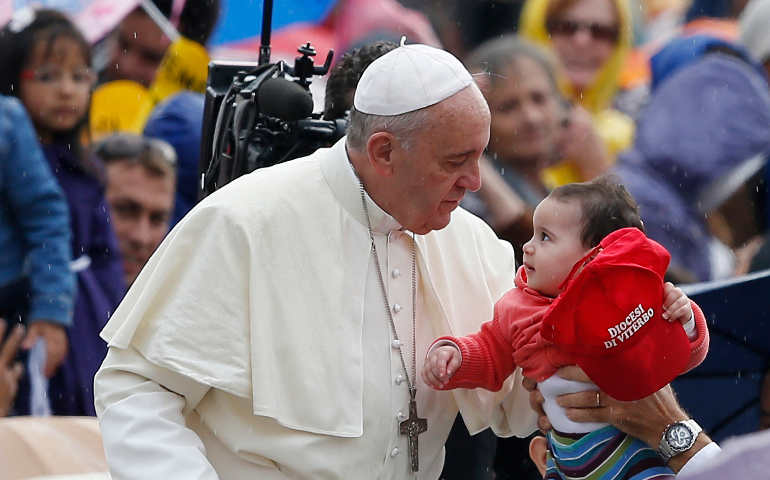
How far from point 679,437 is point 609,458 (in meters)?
0.19

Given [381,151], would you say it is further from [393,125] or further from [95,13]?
[95,13]

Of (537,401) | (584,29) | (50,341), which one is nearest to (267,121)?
(537,401)

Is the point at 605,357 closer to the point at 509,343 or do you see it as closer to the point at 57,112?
the point at 509,343

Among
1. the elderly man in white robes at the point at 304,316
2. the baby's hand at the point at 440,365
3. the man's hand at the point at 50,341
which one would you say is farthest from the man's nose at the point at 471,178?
the man's hand at the point at 50,341

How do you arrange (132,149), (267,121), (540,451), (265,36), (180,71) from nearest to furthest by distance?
(540,451) → (267,121) → (265,36) → (132,149) → (180,71)

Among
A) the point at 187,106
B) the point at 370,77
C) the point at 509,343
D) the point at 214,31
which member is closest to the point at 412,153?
the point at 370,77

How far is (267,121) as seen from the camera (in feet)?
14.3

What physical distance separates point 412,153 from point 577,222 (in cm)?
47

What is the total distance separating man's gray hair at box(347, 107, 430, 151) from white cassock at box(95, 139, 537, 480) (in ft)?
0.31

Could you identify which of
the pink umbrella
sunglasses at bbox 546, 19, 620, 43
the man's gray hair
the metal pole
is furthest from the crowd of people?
sunglasses at bbox 546, 19, 620, 43

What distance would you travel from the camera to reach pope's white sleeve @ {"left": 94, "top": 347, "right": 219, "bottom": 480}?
3.36 m

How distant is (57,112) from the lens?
697 centimetres

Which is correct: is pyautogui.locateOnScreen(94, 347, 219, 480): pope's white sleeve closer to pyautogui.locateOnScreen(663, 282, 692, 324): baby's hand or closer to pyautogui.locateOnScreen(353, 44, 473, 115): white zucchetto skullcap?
pyautogui.locateOnScreen(353, 44, 473, 115): white zucchetto skullcap

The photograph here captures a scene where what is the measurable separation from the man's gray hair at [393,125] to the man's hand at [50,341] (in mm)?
3446
